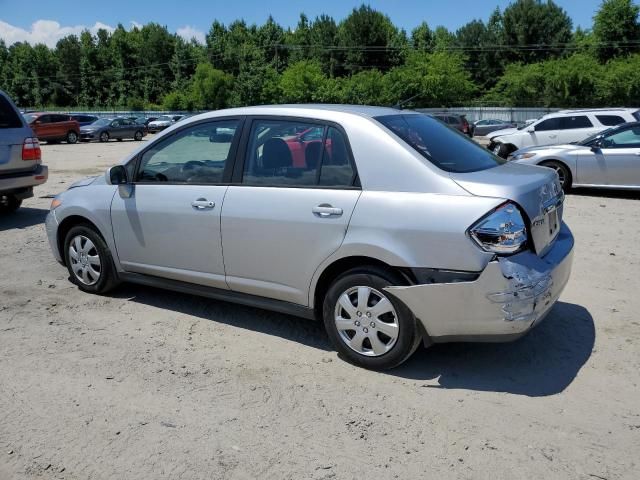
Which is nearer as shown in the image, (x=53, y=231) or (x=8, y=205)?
(x=53, y=231)

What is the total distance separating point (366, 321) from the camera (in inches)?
152

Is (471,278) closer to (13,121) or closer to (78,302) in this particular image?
(78,302)

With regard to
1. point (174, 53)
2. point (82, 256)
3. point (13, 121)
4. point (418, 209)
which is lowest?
point (82, 256)

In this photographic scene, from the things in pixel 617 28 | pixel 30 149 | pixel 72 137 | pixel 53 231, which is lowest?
pixel 53 231

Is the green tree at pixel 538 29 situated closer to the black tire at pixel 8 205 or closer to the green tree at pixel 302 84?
the green tree at pixel 302 84

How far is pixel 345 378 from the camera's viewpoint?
3.89 meters

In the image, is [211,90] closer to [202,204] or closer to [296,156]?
[202,204]

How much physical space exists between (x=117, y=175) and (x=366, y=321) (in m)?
2.59

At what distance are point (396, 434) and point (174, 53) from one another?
322 ft

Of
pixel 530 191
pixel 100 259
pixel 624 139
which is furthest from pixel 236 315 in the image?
pixel 624 139

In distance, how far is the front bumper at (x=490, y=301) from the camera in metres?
3.45

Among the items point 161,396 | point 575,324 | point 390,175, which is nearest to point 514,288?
point 390,175

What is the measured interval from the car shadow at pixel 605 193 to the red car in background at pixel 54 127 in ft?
A: 92.9

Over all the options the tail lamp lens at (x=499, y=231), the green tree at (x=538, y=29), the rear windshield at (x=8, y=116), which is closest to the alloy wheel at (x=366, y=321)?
the tail lamp lens at (x=499, y=231)
